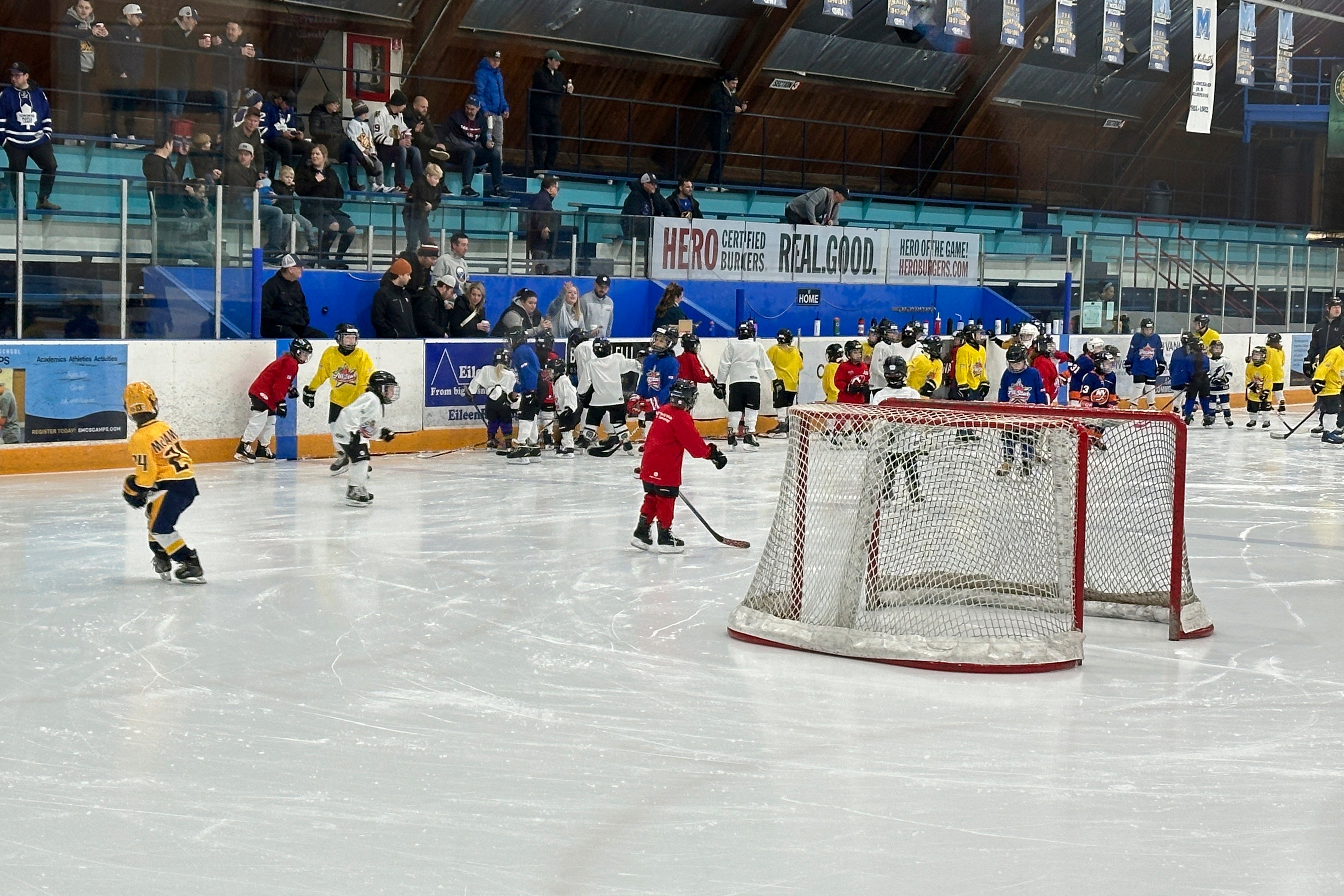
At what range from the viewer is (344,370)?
44.7ft

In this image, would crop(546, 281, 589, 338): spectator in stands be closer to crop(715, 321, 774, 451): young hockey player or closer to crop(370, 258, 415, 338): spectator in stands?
crop(715, 321, 774, 451): young hockey player

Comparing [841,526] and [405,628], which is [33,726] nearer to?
[405,628]

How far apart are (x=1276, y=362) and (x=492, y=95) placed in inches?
410

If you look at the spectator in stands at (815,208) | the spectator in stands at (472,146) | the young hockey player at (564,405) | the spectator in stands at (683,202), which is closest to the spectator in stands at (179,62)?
the spectator in stands at (472,146)

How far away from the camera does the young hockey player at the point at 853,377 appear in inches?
626

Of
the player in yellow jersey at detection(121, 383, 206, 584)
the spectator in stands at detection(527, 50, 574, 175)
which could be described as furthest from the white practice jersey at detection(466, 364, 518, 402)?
the spectator in stands at detection(527, 50, 574, 175)

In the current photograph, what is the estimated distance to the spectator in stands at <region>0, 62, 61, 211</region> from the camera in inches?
556

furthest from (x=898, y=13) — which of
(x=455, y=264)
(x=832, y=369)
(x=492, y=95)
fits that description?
(x=455, y=264)

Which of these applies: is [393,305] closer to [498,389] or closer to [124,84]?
[498,389]

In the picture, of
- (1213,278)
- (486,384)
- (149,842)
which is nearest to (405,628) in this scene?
(149,842)

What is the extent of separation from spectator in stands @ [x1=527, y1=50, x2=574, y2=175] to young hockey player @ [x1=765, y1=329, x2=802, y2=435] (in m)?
4.71

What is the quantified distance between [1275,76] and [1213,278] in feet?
16.7

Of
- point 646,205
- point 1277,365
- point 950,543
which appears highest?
point 646,205

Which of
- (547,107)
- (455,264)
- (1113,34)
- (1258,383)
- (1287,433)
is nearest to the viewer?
(455,264)
